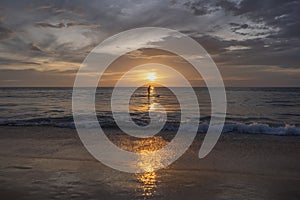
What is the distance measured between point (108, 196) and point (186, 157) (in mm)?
3438

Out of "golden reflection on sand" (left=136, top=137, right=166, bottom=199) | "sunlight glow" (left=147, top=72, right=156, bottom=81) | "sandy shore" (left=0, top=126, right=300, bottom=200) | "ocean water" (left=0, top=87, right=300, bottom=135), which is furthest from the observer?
"sunlight glow" (left=147, top=72, right=156, bottom=81)

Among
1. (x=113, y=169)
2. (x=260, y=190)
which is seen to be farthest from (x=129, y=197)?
(x=260, y=190)

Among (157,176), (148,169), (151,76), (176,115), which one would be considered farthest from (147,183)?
(151,76)

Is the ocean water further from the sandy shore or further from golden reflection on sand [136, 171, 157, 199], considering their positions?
golden reflection on sand [136, 171, 157, 199]

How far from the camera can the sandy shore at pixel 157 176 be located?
4938 mm

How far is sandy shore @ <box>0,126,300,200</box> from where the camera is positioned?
16.2 ft

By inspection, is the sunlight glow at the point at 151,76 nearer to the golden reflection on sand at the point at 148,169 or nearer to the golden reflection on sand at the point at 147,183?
the golden reflection on sand at the point at 148,169

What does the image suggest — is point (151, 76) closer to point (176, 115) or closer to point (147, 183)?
point (176, 115)

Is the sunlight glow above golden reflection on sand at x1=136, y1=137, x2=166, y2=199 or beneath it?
above

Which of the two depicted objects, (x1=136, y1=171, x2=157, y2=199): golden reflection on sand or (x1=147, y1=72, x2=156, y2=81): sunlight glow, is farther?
(x1=147, y1=72, x2=156, y2=81): sunlight glow

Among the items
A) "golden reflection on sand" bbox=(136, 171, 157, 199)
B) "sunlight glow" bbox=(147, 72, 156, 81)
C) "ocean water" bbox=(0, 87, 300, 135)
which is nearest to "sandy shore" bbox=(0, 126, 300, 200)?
"golden reflection on sand" bbox=(136, 171, 157, 199)

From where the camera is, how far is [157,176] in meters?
5.95

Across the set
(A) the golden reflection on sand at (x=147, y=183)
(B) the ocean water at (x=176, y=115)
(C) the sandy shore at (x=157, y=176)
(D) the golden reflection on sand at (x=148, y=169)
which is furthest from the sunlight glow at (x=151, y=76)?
(A) the golden reflection on sand at (x=147, y=183)

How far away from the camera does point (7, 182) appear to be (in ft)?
17.9
